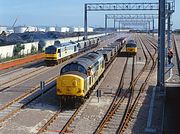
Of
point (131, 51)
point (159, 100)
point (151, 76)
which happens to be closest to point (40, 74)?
point (151, 76)

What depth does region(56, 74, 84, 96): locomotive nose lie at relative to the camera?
18.9m

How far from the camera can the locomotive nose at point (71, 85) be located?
Result: 1889 centimetres

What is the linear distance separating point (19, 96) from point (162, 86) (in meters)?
9.24

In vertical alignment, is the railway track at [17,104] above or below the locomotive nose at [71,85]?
below

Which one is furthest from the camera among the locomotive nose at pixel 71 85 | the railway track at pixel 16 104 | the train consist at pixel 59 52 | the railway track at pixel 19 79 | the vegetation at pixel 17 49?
the vegetation at pixel 17 49

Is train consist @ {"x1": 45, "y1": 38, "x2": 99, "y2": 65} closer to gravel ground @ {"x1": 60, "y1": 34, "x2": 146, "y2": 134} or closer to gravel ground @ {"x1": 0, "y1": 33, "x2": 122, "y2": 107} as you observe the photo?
gravel ground @ {"x1": 0, "y1": 33, "x2": 122, "y2": 107}

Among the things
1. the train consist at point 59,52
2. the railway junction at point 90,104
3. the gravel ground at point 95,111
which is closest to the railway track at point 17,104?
the railway junction at point 90,104

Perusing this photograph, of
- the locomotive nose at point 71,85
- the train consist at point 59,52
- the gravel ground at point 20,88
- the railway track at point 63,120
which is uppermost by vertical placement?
the train consist at point 59,52

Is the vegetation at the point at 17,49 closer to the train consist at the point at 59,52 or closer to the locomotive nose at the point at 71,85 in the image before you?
the train consist at the point at 59,52

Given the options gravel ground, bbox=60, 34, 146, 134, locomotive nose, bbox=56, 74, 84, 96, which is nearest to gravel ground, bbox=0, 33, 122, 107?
locomotive nose, bbox=56, 74, 84, 96

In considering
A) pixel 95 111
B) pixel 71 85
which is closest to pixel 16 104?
pixel 71 85

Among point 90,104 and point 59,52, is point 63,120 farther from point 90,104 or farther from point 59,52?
point 59,52

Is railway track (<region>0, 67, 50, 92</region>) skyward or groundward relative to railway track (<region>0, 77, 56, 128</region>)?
skyward

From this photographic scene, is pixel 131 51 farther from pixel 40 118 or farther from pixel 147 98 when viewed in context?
pixel 40 118
